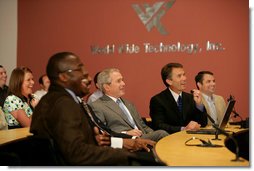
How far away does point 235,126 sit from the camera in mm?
4312

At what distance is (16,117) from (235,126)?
6.71 ft

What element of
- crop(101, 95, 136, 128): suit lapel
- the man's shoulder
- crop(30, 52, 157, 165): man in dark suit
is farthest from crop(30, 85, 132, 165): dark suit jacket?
the man's shoulder

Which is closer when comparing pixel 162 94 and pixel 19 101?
pixel 19 101

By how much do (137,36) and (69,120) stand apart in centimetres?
170

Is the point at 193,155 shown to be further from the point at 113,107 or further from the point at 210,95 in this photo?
the point at 210,95

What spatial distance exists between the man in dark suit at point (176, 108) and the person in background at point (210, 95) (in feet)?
0.26

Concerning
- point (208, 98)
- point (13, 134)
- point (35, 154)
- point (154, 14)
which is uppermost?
point (154, 14)

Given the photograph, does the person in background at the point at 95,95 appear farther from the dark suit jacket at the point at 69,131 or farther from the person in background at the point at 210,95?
the dark suit jacket at the point at 69,131

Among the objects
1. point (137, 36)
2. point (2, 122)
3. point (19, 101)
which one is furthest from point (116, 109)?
point (2, 122)

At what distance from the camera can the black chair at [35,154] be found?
2289mm

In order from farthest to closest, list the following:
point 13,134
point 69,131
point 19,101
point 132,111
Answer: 1. point 132,111
2. point 19,101
3. point 13,134
4. point 69,131

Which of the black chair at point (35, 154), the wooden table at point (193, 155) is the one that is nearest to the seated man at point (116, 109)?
the wooden table at point (193, 155)

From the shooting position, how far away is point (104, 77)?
161 inches

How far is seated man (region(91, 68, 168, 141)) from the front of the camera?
409 centimetres
